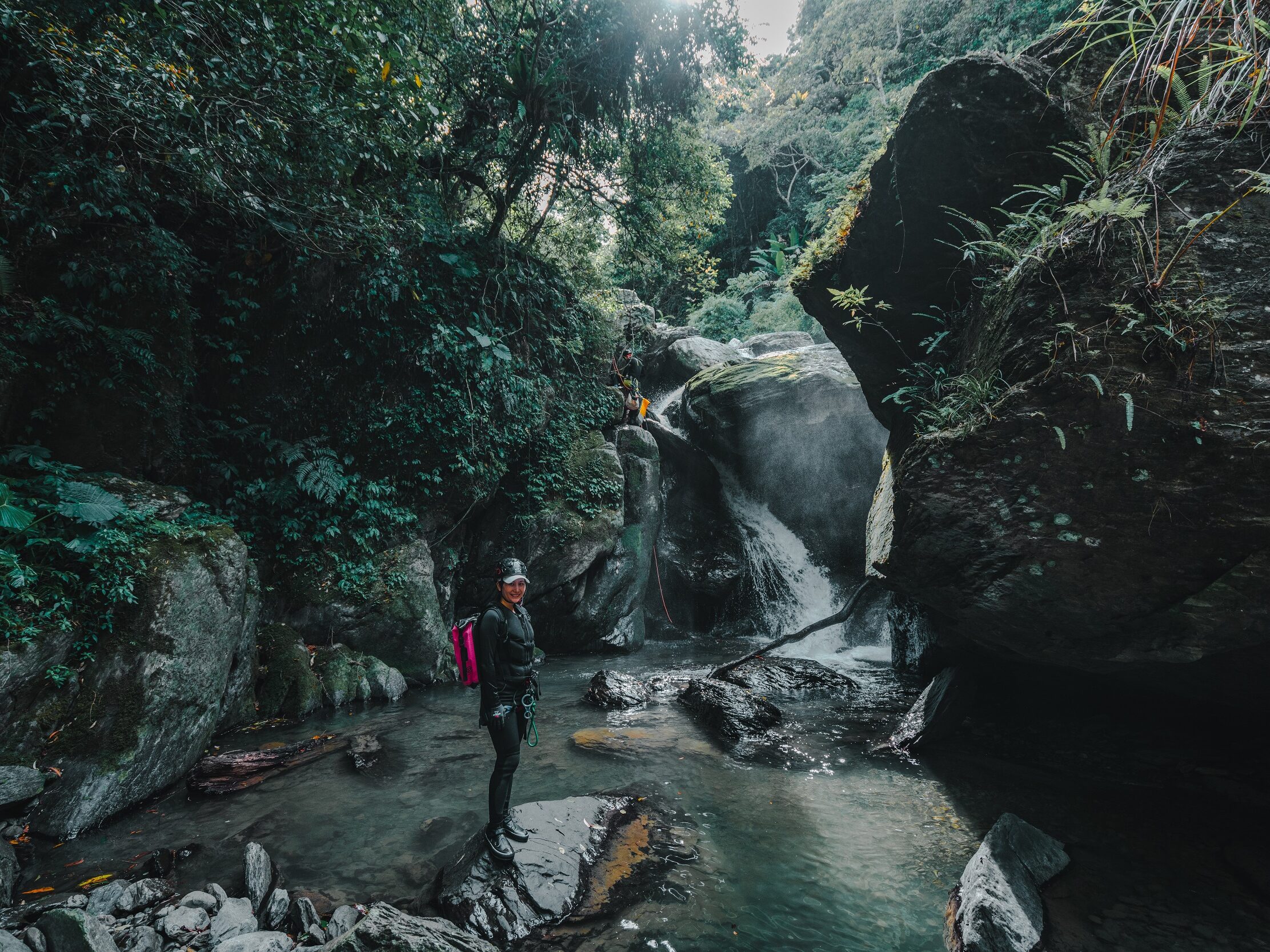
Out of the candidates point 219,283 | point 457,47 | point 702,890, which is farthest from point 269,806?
point 457,47

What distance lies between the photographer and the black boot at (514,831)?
371 cm

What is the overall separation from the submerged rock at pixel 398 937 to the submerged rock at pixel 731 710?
4.34 meters

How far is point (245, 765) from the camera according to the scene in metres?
5.13

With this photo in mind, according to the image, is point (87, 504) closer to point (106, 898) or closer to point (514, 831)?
point (106, 898)

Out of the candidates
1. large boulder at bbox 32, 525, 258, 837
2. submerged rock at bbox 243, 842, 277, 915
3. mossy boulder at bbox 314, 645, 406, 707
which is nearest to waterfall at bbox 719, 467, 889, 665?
mossy boulder at bbox 314, 645, 406, 707

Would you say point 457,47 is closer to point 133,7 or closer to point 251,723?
point 133,7

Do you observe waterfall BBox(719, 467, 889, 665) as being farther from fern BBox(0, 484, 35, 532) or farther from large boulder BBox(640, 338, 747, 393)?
fern BBox(0, 484, 35, 532)

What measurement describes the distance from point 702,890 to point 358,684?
601 cm

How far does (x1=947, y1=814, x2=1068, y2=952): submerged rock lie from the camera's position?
9.84 feet

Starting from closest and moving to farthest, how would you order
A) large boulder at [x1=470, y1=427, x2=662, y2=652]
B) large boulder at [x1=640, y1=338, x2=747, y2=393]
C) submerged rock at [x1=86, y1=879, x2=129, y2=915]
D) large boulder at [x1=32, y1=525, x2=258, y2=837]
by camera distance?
submerged rock at [x1=86, y1=879, x2=129, y2=915] → large boulder at [x1=32, y1=525, x2=258, y2=837] → large boulder at [x1=470, y1=427, x2=662, y2=652] → large boulder at [x1=640, y1=338, x2=747, y2=393]

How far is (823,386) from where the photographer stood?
14.0m

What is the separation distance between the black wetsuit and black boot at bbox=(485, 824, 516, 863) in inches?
1.9

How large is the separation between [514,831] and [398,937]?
1330 millimetres

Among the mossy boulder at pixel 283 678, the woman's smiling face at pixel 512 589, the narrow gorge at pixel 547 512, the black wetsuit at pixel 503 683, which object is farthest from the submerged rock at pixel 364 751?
the woman's smiling face at pixel 512 589
